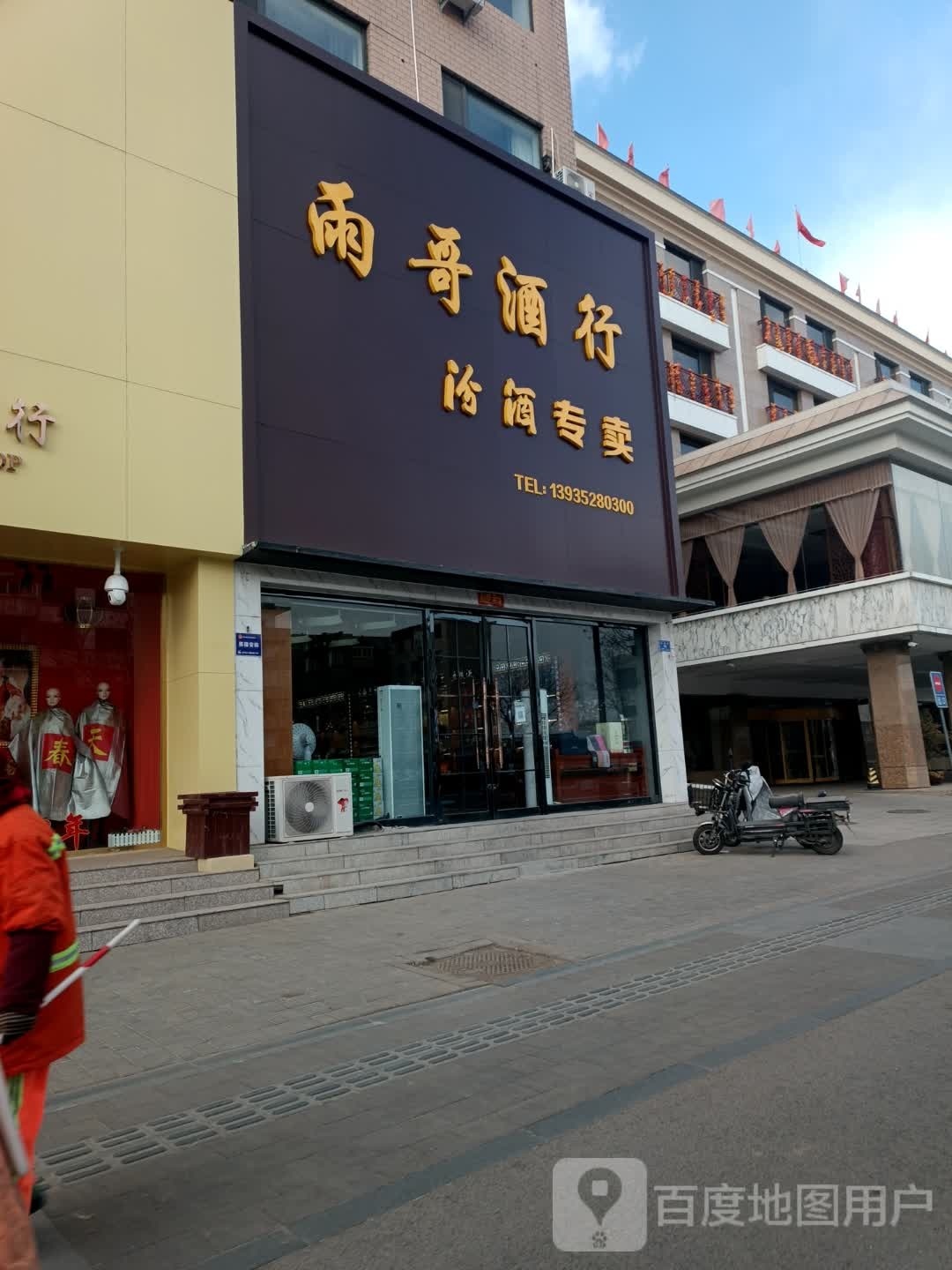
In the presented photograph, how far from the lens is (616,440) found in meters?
15.8

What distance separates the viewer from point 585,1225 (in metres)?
3.12

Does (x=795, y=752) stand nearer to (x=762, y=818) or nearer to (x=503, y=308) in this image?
(x=762, y=818)

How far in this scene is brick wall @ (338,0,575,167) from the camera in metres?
15.2

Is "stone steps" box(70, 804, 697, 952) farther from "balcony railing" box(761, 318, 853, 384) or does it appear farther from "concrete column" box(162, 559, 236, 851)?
"balcony railing" box(761, 318, 853, 384)

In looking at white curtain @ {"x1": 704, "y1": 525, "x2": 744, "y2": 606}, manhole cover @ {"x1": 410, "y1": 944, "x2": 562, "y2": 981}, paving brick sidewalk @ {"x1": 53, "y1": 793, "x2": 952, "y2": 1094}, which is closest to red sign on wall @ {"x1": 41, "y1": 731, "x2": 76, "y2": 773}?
paving brick sidewalk @ {"x1": 53, "y1": 793, "x2": 952, "y2": 1094}

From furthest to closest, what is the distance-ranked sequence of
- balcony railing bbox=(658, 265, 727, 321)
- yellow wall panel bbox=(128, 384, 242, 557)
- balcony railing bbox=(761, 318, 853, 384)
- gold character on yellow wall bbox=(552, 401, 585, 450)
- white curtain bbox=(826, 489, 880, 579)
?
balcony railing bbox=(761, 318, 853, 384) → balcony railing bbox=(658, 265, 727, 321) → white curtain bbox=(826, 489, 880, 579) → gold character on yellow wall bbox=(552, 401, 585, 450) → yellow wall panel bbox=(128, 384, 242, 557)

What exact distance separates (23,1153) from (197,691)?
793 cm

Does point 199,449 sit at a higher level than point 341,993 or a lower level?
higher

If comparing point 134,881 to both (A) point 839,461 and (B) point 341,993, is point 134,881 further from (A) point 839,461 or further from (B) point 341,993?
(A) point 839,461

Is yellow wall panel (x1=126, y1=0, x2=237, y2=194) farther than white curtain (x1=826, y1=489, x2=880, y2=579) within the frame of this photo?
No

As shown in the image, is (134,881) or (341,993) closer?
(341,993)

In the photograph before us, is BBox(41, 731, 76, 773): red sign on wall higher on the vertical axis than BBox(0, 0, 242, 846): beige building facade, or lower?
lower

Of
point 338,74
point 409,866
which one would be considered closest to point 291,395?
point 338,74

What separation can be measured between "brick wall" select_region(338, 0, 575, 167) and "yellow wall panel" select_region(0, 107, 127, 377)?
6.73m
